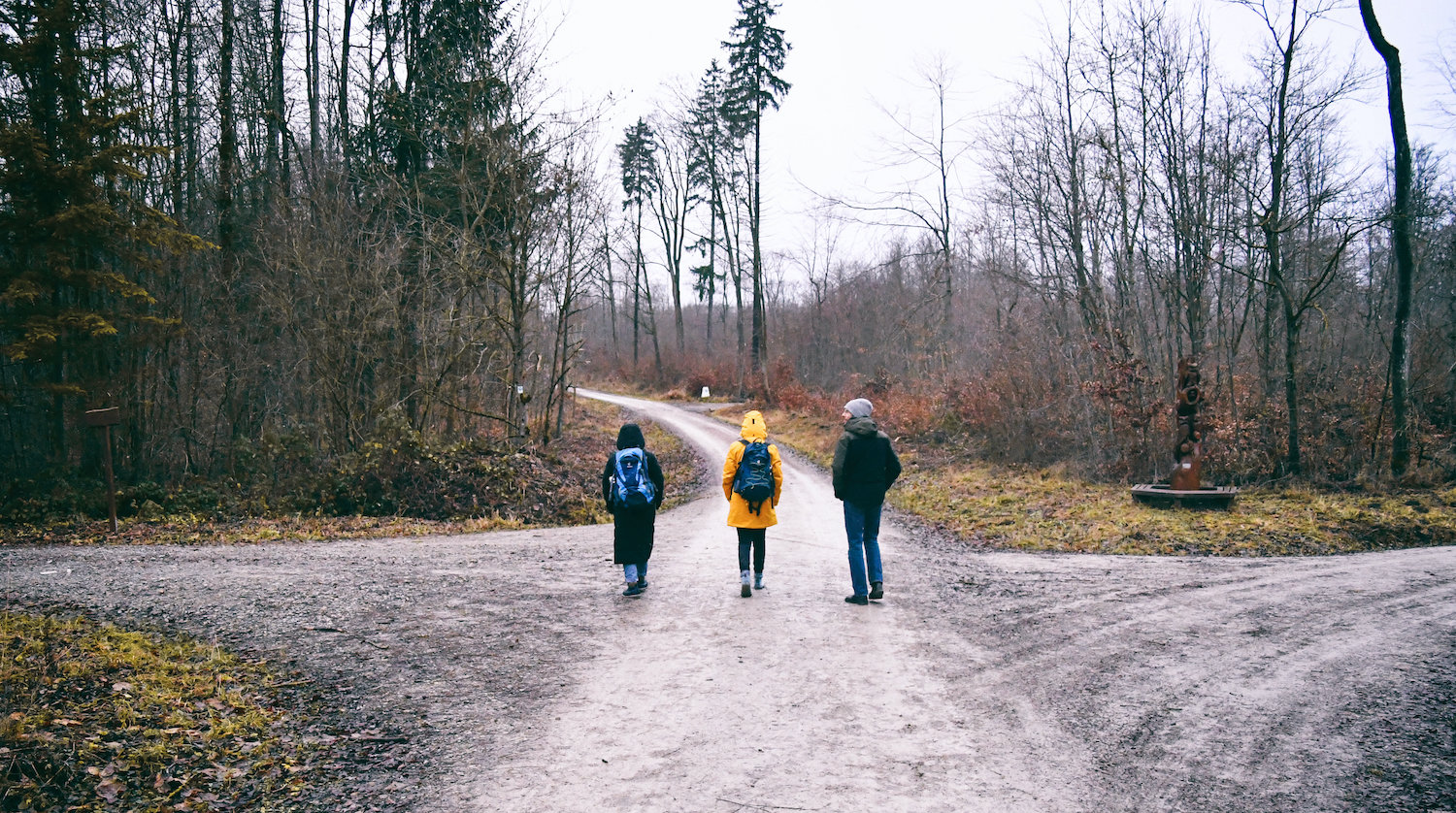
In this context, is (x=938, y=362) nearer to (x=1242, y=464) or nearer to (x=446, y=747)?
(x=1242, y=464)

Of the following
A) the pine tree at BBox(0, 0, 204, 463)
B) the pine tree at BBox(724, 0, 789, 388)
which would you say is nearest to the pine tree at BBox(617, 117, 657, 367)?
the pine tree at BBox(724, 0, 789, 388)

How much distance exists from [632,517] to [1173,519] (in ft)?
30.8

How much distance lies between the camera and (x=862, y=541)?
7.84 meters

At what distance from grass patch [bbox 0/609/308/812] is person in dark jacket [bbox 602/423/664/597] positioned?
3339 mm

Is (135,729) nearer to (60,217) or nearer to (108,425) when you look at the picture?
(108,425)

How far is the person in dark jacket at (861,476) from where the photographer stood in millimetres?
7582

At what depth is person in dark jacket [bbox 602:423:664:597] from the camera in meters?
7.91

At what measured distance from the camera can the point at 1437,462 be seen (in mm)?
14398

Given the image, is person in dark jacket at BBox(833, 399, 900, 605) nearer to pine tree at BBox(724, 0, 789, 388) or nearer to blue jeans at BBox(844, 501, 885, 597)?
blue jeans at BBox(844, 501, 885, 597)

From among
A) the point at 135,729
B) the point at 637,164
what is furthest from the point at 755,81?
the point at 135,729

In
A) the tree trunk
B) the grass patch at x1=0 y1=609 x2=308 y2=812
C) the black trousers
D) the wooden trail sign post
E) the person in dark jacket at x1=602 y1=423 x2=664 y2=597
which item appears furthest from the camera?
the tree trunk

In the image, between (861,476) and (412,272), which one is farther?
(412,272)

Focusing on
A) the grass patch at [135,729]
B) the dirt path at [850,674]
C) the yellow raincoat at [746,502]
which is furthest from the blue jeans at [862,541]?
the grass patch at [135,729]

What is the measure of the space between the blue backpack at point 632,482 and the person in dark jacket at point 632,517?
0.04 metres
